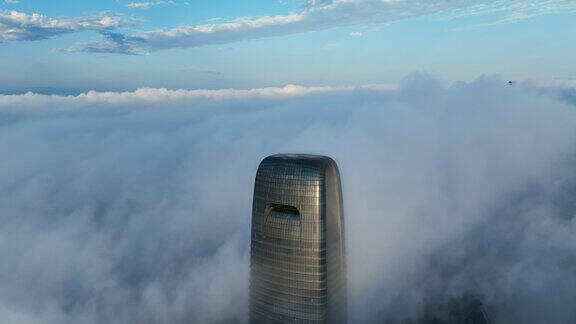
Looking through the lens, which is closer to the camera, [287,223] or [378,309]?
[287,223]

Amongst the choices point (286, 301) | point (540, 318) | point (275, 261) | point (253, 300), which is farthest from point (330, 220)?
point (540, 318)

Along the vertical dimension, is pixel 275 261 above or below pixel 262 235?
below

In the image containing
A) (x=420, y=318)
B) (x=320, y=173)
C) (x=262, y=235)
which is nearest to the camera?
(x=320, y=173)

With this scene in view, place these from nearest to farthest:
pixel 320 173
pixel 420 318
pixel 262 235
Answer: pixel 320 173, pixel 262 235, pixel 420 318

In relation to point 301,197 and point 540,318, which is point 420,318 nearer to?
point 540,318

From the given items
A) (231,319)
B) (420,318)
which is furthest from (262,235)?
(420,318)

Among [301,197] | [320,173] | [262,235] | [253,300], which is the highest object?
[320,173]

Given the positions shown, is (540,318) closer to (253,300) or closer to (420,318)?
(420,318)
